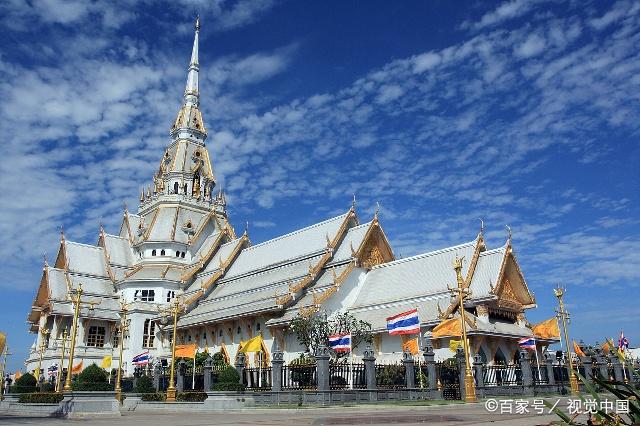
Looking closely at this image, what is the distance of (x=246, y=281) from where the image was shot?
4478 cm

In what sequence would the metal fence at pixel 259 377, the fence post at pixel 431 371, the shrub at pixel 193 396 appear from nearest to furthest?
the shrub at pixel 193 396, the fence post at pixel 431 371, the metal fence at pixel 259 377

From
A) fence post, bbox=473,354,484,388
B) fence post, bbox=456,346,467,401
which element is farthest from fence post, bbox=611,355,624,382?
fence post, bbox=456,346,467,401

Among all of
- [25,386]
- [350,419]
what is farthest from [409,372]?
[25,386]

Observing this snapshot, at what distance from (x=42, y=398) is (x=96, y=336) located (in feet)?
85.1

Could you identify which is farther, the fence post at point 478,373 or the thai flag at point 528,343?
the thai flag at point 528,343

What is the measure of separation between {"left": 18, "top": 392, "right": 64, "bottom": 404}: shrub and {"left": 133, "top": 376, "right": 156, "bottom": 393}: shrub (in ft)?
22.0

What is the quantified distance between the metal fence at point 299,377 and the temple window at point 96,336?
27.9 metres

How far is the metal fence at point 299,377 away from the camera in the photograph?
24.7 m

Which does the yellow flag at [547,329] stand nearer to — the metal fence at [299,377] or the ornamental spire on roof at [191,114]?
the metal fence at [299,377]

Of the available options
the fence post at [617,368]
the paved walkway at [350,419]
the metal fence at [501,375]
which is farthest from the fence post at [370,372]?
the fence post at [617,368]

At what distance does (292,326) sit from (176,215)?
27574 millimetres

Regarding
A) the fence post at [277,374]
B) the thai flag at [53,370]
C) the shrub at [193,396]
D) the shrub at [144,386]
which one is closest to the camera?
the fence post at [277,374]

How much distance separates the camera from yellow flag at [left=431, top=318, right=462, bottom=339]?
28.8m

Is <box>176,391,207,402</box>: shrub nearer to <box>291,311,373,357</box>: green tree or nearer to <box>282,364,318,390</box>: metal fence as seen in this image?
<box>282,364,318,390</box>: metal fence
